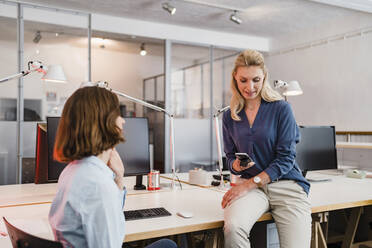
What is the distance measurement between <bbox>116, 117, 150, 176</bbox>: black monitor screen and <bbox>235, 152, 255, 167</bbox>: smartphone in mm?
677

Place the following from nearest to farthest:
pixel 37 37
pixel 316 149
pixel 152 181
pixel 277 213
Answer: pixel 277 213
pixel 152 181
pixel 316 149
pixel 37 37

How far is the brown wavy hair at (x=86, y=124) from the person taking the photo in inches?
39.3

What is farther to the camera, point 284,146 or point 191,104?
point 191,104

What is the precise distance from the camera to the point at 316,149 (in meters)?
2.72

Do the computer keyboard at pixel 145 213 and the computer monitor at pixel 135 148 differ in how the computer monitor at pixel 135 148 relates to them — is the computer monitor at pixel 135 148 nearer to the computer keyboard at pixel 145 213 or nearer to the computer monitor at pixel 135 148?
the computer monitor at pixel 135 148

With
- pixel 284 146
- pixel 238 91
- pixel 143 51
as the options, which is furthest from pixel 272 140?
pixel 143 51

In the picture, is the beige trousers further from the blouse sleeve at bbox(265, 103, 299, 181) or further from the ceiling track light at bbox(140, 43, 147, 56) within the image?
the ceiling track light at bbox(140, 43, 147, 56)

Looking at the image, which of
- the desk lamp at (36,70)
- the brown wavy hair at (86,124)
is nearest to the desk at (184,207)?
the brown wavy hair at (86,124)

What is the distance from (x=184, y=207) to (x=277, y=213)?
45 centimetres

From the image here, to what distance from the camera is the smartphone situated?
5.56 feet

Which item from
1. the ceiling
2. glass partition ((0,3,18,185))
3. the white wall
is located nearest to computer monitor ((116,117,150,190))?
the ceiling

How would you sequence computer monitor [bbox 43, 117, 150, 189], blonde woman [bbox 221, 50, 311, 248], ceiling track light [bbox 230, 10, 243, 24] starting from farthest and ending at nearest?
ceiling track light [bbox 230, 10, 243, 24]
computer monitor [bbox 43, 117, 150, 189]
blonde woman [bbox 221, 50, 311, 248]

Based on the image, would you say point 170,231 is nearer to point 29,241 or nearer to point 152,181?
point 29,241

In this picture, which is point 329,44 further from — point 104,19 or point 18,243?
point 18,243
